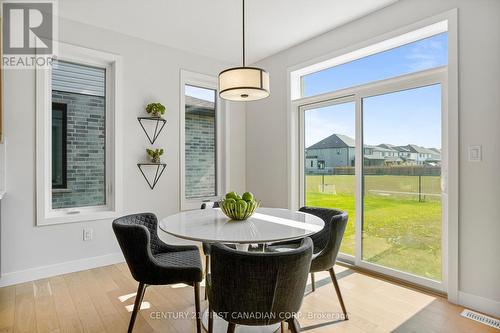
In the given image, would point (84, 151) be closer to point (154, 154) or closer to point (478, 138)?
point (154, 154)

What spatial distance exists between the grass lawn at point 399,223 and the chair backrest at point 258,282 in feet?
6.16

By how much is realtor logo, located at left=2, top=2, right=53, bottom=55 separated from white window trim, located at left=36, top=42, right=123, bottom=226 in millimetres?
158

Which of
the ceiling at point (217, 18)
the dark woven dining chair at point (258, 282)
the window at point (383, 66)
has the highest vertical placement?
the ceiling at point (217, 18)

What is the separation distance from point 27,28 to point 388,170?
3994 mm

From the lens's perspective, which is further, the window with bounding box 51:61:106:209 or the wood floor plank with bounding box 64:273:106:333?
the window with bounding box 51:61:106:209

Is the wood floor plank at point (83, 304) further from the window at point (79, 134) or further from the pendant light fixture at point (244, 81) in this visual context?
the pendant light fixture at point (244, 81)

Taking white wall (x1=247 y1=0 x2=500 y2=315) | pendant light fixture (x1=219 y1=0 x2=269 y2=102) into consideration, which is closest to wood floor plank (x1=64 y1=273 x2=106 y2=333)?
pendant light fixture (x1=219 y1=0 x2=269 y2=102)

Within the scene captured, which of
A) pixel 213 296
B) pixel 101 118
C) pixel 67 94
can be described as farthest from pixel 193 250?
pixel 67 94

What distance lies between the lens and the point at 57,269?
3023 millimetres

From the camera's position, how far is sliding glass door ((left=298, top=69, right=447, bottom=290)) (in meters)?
2.67

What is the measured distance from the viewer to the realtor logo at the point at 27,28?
2793mm

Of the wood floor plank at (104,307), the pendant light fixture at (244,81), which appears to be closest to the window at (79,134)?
the wood floor plank at (104,307)

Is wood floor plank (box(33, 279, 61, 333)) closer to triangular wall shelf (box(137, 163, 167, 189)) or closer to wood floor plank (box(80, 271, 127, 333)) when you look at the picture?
wood floor plank (box(80, 271, 127, 333))

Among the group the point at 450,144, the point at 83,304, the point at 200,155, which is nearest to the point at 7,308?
the point at 83,304
